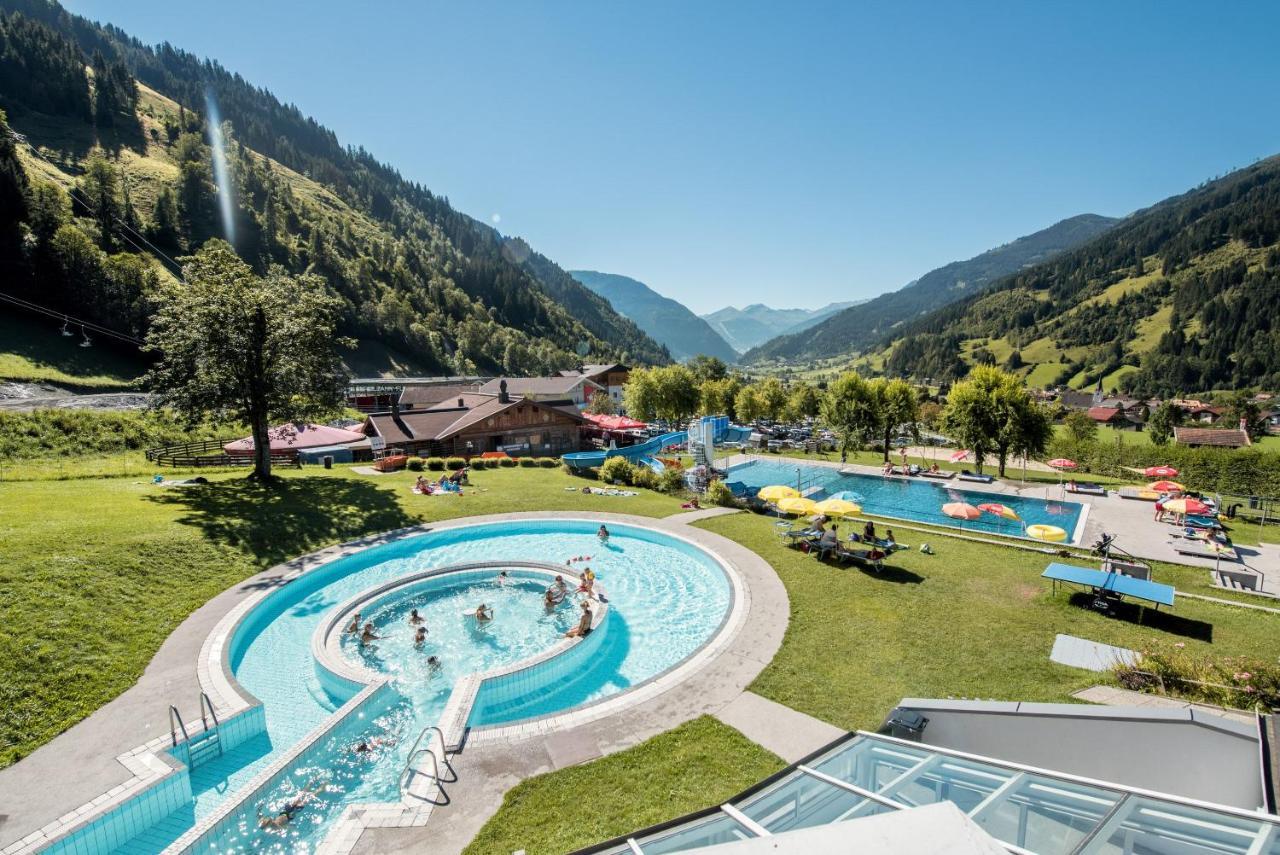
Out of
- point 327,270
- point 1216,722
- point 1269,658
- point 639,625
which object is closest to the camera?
point 1216,722

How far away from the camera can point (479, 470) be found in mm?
35781

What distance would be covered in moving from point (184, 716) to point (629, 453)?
112 ft

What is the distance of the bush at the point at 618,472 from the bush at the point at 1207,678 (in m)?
24.0

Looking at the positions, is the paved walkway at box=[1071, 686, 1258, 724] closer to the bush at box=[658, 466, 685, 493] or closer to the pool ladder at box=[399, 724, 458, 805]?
the pool ladder at box=[399, 724, 458, 805]

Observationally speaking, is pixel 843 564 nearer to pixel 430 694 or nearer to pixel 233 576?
pixel 430 694

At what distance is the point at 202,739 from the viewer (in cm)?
981

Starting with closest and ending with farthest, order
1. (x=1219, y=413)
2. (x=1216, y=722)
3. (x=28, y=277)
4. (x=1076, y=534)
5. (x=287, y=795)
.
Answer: (x=1216, y=722), (x=287, y=795), (x=1076, y=534), (x=28, y=277), (x=1219, y=413)

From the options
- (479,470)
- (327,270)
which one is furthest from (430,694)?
(327,270)

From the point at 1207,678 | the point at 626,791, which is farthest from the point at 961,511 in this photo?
the point at 626,791

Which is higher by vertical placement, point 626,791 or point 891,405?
point 891,405

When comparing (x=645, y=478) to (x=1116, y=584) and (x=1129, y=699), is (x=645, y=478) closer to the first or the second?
(x=1116, y=584)

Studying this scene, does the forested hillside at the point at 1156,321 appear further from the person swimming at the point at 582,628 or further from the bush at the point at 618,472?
the person swimming at the point at 582,628

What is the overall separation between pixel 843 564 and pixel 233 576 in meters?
20.5

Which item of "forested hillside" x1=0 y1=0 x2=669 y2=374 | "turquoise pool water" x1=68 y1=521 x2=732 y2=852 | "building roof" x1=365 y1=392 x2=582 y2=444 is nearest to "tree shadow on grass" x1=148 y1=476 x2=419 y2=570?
"turquoise pool water" x1=68 y1=521 x2=732 y2=852
